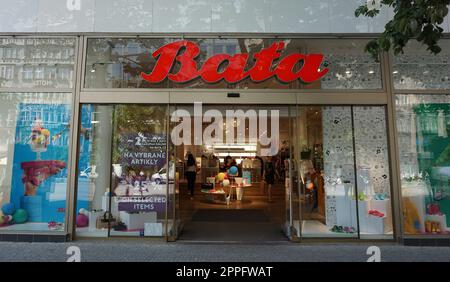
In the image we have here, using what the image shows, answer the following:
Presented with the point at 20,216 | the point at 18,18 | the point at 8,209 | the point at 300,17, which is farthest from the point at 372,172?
the point at 18,18

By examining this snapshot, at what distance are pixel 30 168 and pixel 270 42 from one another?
19.2ft

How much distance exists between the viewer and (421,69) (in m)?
7.33

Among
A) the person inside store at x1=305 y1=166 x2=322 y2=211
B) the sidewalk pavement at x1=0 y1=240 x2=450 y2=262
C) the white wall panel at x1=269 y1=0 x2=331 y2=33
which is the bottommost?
the sidewalk pavement at x1=0 y1=240 x2=450 y2=262

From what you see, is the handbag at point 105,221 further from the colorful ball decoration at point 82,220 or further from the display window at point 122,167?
the colorful ball decoration at point 82,220

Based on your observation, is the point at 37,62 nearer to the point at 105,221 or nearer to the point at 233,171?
the point at 105,221

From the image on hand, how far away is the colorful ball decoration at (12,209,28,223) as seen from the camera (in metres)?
7.16

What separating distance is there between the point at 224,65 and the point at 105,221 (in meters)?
4.22

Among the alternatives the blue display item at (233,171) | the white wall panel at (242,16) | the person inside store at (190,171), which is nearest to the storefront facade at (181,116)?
the white wall panel at (242,16)

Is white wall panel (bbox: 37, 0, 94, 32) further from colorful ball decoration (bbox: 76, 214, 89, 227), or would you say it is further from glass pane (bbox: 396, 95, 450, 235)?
glass pane (bbox: 396, 95, 450, 235)

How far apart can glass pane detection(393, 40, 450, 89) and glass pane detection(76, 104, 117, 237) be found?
246 inches

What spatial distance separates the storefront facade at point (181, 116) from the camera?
7137 mm

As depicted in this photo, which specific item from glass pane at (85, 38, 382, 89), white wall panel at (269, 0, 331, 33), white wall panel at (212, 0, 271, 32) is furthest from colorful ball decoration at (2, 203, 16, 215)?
white wall panel at (269, 0, 331, 33)

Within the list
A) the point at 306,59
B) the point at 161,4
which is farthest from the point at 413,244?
the point at 161,4

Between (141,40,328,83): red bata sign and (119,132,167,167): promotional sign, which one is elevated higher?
(141,40,328,83): red bata sign
